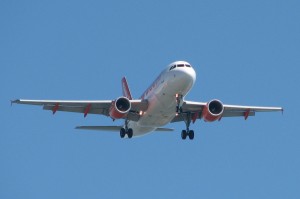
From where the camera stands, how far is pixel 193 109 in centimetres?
6500

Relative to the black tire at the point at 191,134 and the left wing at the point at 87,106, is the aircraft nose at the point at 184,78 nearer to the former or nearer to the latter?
the left wing at the point at 87,106

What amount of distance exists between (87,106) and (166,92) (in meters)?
8.27

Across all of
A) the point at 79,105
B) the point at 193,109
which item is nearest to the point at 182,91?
the point at 193,109

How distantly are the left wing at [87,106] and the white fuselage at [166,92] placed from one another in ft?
2.22

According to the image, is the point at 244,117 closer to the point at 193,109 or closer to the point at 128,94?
the point at 193,109

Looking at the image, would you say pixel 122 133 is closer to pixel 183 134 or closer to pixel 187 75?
pixel 183 134

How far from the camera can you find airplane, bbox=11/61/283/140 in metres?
59.6

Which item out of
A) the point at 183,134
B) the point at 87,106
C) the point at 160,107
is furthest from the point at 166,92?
the point at 87,106

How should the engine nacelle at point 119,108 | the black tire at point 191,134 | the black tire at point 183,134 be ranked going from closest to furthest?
the engine nacelle at point 119,108 < the black tire at point 191,134 < the black tire at point 183,134

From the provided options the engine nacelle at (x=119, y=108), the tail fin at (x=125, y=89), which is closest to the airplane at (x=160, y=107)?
the engine nacelle at (x=119, y=108)

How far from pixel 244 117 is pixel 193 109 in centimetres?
652

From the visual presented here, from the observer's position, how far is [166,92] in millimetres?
59938

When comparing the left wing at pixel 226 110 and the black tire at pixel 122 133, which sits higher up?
the left wing at pixel 226 110

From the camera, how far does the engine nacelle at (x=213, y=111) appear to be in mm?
63188
